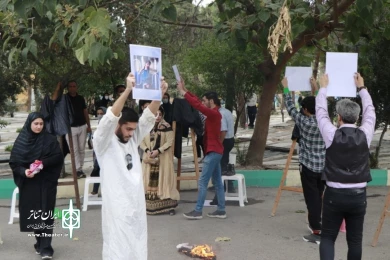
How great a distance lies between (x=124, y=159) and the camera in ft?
15.5

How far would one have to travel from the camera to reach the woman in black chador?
635 centimetres

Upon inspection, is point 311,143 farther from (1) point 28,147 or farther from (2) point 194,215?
(1) point 28,147

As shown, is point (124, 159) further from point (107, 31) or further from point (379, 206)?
point (379, 206)

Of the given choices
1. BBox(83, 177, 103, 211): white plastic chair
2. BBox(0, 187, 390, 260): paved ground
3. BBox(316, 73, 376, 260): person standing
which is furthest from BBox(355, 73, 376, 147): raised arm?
BBox(83, 177, 103, 211): white plastic chair

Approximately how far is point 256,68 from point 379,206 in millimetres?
3916

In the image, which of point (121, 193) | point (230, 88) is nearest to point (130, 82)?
point (121, 193)

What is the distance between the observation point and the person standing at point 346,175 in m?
4.94

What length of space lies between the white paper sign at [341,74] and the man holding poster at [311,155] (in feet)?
4.63

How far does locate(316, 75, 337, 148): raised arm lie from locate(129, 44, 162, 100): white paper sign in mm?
1457

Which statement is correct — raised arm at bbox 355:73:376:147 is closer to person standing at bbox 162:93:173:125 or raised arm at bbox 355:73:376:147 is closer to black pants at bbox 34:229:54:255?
black pants at bbox 34:229:54:255

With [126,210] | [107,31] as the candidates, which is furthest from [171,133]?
[126,210]

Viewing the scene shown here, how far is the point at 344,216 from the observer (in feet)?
16.7

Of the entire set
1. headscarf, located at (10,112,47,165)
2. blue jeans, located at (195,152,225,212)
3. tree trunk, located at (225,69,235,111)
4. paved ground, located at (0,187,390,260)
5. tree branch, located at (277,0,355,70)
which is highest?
tree branch, located at (277,0,355,70)

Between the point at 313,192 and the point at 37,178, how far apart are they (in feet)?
10.4
